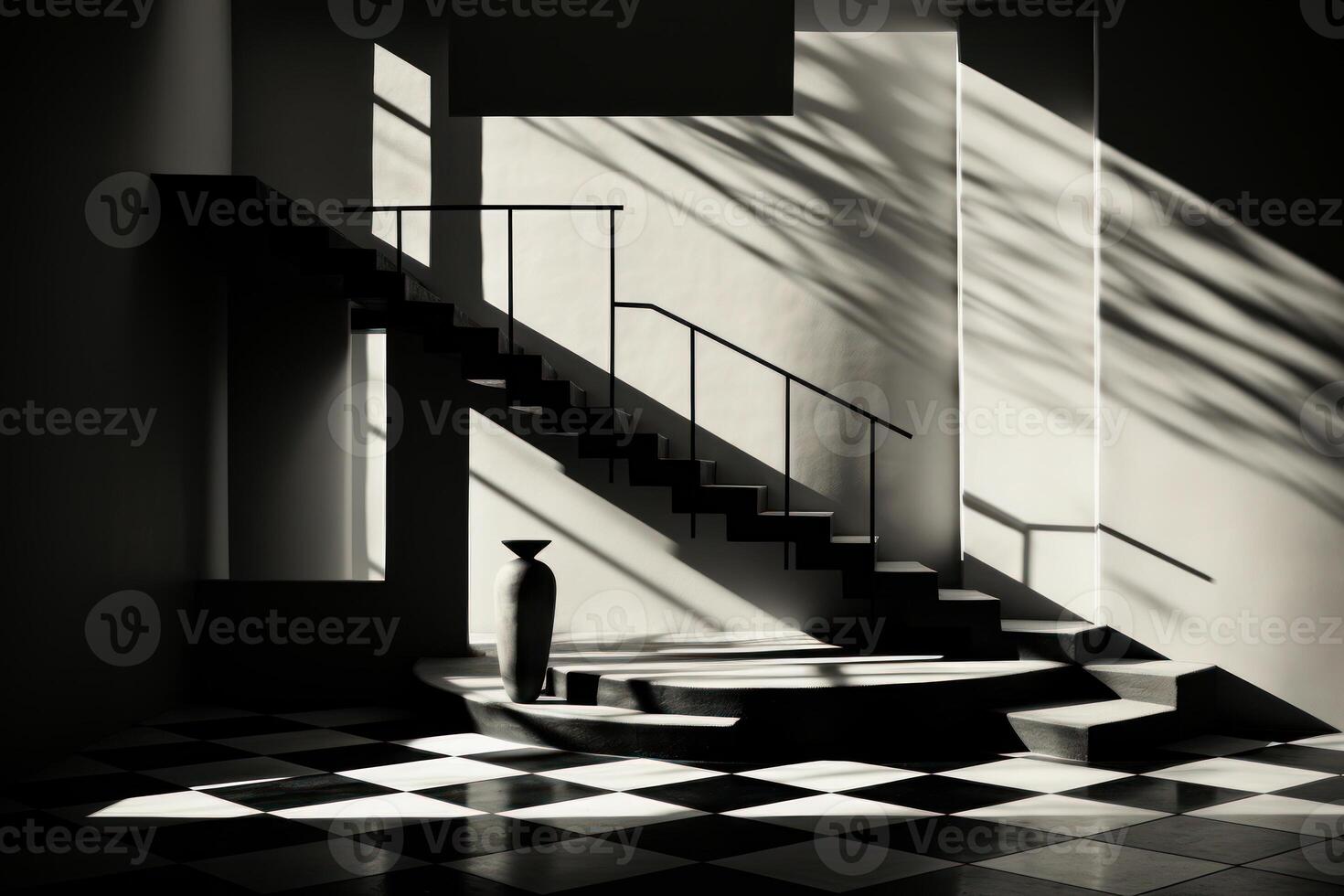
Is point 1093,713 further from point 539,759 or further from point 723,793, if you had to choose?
point 539,759

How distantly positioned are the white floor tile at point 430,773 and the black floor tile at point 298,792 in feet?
0.28

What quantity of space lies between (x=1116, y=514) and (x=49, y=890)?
565cm

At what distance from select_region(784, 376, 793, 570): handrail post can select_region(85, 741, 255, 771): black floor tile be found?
315 cm

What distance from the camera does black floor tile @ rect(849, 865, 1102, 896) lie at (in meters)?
3.72

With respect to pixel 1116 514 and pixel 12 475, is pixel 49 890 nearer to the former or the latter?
pixel 12 475

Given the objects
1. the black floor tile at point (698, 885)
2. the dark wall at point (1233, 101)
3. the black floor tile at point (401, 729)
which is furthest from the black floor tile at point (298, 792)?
the dark wall at point (1233, 101)

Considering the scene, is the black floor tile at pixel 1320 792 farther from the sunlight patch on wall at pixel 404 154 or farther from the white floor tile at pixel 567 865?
the sunlight patch on wall at pixel 404 154

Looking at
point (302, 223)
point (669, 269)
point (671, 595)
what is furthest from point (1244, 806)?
point (302, 223)

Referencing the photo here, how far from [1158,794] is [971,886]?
66.8 inches

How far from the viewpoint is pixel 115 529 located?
20.4ft

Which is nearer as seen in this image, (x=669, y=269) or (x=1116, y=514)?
(x=1116, y=514)

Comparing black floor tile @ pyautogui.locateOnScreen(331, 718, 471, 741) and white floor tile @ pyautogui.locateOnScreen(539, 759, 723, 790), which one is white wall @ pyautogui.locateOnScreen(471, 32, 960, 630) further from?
white floor tile @ pyautogui.locateOnScreen(539, 759, 723, 790)

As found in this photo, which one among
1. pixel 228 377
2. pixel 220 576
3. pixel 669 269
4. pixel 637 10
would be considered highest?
pixel 637 10

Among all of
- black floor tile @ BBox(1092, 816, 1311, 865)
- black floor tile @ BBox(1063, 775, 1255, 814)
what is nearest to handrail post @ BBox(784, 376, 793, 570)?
black floor tile @ BBox(1063, 775, 1255, 814)
